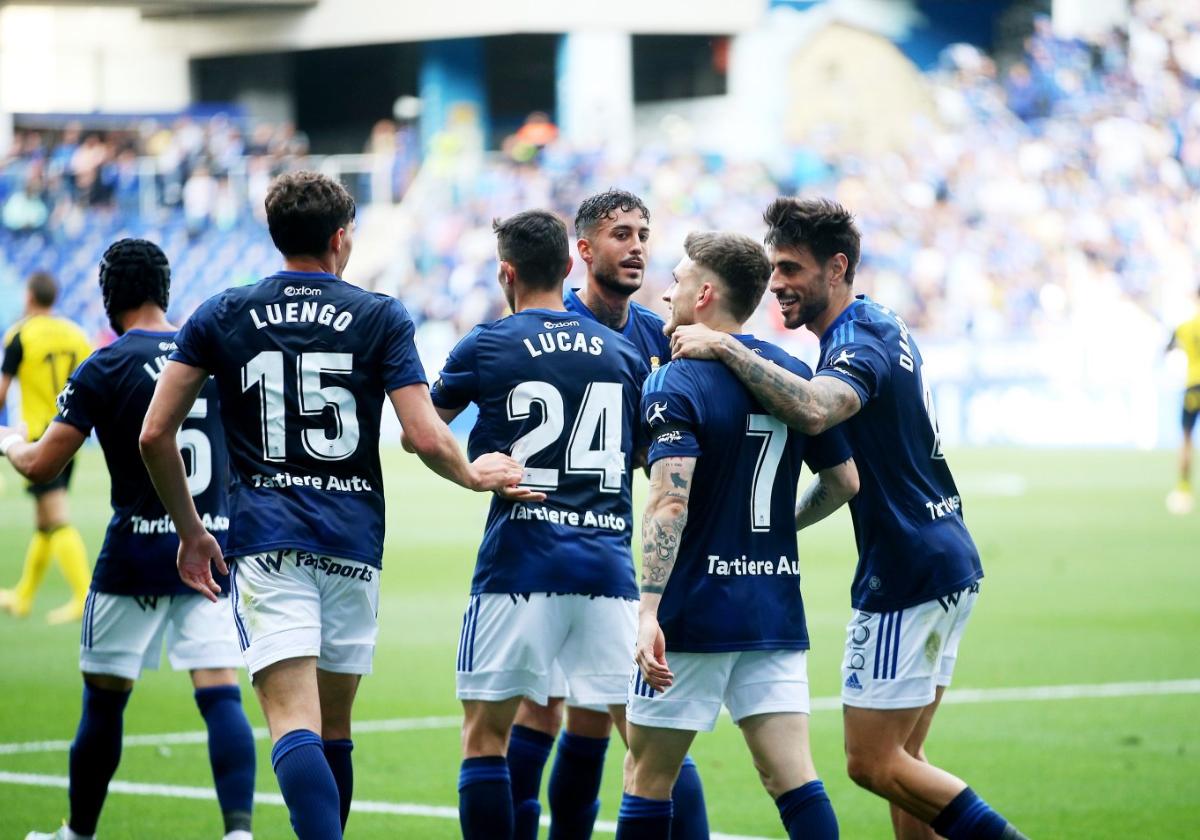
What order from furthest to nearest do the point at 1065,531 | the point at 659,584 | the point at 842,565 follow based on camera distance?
the point at 1065,531, the point at 842,565, the point at 659,584

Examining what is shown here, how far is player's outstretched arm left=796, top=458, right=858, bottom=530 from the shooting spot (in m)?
5.20

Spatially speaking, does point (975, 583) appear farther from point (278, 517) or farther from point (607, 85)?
point (607, 85)

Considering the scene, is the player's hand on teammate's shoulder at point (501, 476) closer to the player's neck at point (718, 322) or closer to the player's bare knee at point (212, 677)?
the player's neck at point (718, 322)

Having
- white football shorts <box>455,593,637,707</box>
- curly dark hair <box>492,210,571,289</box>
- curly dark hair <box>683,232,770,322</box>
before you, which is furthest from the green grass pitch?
curly dark hair <box>683,232,770,322</box>

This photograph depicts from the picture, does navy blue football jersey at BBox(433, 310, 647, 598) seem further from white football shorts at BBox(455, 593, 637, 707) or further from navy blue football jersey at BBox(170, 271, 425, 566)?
navy blue football jersey at BBox(170, 271, 425, 566)

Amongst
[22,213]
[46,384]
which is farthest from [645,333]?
[22,213]

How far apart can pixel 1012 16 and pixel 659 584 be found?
41450 millimetres

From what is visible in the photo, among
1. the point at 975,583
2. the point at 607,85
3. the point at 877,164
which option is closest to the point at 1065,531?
the point at 975,583

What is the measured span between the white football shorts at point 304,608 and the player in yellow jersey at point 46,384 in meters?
6.79

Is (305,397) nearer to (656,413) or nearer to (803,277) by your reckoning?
(656,413)

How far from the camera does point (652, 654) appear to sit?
4668 mm

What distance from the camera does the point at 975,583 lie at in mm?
5352

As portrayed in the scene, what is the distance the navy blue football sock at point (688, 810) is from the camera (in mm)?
5469

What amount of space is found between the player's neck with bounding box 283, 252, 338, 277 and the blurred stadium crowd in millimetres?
25953
